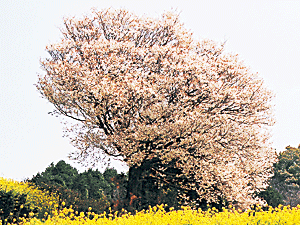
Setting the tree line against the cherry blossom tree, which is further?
the tree line

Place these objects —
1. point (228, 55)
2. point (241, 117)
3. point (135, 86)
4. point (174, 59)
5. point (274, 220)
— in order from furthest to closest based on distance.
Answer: point (228, 55), point (241, 117), point (174, 59), point (135, 86), point (274, 220)

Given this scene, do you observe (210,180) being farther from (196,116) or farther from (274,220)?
(274,220)

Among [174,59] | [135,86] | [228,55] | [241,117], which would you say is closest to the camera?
[135,86]

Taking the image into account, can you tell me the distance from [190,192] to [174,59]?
633 cm

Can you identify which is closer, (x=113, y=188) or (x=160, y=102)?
(x=160, y=102)

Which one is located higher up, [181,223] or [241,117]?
[241,117]

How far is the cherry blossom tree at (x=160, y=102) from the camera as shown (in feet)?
43.4

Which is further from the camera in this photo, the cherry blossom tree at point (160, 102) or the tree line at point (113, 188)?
the tree line at point (113, 188)

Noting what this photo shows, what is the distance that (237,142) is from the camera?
15.0 metres

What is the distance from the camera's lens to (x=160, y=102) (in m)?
13.6

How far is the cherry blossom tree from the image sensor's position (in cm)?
1322

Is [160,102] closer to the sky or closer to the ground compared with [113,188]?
closer to the sky

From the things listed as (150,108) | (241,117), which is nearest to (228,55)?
(241,117)

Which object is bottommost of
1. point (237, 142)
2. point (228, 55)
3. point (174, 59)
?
point (237, 142)
